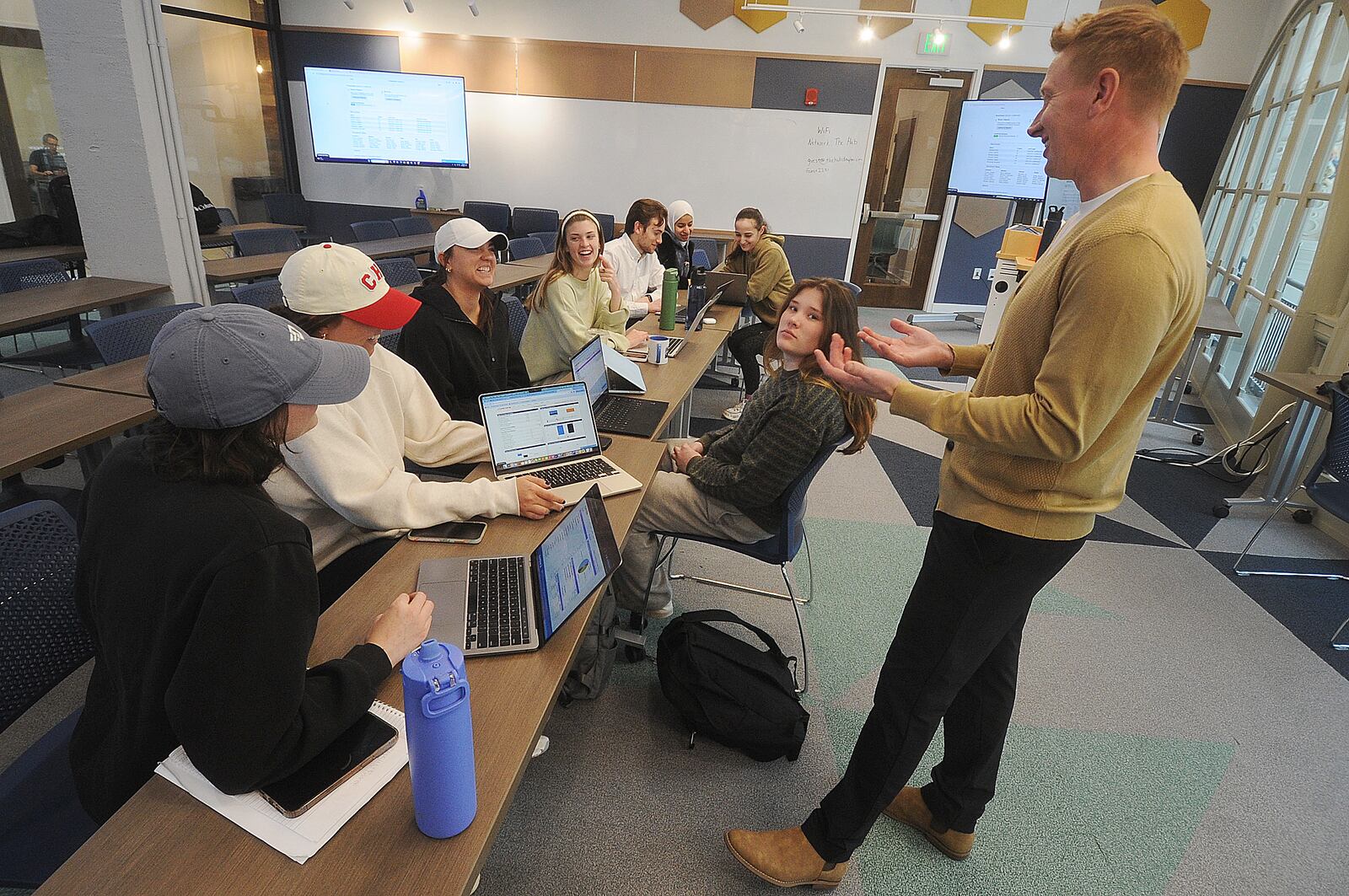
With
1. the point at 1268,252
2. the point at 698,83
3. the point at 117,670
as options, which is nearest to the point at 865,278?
the point at 698,83

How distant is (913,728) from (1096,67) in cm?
123

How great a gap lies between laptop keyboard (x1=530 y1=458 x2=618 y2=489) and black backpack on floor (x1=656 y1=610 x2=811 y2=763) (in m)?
0.57

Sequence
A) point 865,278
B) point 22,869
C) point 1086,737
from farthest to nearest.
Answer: point 865,278
point 1086,737
point 22,869

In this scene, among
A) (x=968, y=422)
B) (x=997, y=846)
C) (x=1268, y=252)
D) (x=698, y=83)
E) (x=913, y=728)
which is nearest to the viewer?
(x=968, y=422)

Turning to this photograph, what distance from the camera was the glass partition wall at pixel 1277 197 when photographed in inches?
177

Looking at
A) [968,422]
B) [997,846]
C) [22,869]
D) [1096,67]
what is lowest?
[997,846]

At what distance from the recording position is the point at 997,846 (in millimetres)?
1823

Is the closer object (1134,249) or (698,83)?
(1134,249)

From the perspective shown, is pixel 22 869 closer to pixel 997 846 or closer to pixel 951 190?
pixel 997 846

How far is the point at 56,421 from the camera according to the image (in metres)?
2.25

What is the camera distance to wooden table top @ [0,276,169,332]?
302 cm

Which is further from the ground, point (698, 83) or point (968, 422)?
point (698, 83)

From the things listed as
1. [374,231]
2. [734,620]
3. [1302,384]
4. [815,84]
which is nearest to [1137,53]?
[734,620]

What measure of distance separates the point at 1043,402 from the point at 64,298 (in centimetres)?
412
